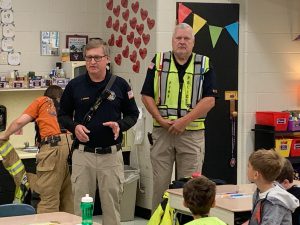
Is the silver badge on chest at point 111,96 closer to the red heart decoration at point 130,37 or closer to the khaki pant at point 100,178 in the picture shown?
the khaki pant at point 100,178

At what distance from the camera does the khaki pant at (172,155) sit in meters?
5.77

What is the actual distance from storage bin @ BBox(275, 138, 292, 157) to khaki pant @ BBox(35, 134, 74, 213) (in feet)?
8.03

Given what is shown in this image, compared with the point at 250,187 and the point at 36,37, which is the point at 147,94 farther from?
the point at 36,37

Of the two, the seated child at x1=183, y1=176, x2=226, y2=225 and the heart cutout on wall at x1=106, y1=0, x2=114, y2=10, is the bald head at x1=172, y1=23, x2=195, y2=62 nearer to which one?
the heart cutout on wall at x1=106, y1=0, x2=114, y2=10

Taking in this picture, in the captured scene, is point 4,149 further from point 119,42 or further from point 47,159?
point 119,42

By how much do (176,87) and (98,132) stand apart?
110 cm

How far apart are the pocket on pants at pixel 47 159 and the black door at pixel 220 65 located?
197 centimetres

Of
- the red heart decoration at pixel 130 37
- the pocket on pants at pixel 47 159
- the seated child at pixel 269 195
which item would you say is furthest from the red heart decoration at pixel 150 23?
the seated child at pixel 269 195

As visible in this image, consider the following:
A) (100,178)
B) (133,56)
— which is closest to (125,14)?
(133,56)

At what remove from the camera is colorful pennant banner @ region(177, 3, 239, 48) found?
23.1 feet

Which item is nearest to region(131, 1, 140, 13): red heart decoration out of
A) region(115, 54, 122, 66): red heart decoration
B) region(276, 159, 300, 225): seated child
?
region(115, 54, 122, 66): red heart decoration

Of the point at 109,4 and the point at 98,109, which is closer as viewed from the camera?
the point at 98,109

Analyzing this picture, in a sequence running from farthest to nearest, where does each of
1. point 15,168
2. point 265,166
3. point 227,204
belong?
point 15,168
point 227,204
point 265,166

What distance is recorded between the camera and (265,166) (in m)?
4.05
